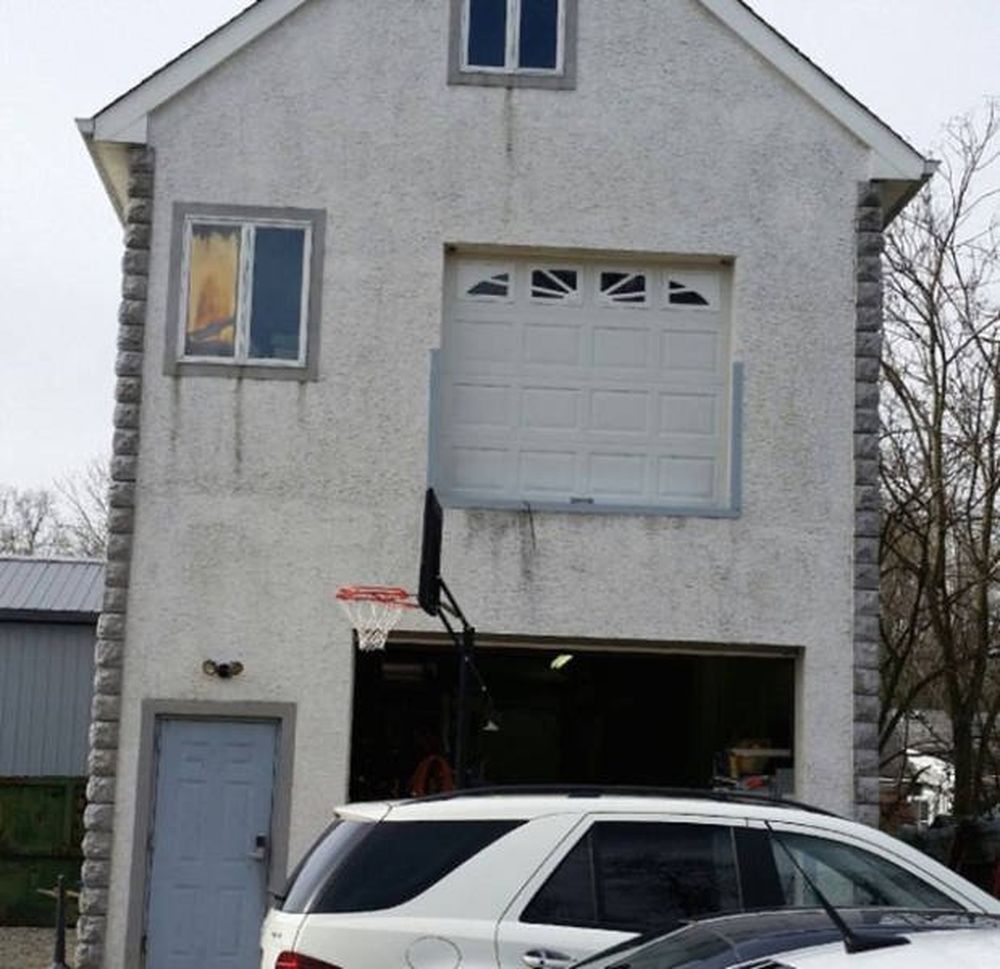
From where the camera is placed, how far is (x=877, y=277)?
1547 centimetres

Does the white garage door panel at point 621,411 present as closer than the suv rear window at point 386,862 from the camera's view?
No

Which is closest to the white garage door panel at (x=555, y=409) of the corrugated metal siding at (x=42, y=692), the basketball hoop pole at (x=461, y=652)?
the basketball hoop pole at (x=461, y=652)

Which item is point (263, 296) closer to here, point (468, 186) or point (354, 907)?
point (468, 186)

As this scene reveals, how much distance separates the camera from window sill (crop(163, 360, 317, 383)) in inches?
597

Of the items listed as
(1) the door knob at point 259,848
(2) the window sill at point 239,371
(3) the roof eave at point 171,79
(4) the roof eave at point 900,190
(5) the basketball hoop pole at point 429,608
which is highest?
(3) the roof eave at point 171,79

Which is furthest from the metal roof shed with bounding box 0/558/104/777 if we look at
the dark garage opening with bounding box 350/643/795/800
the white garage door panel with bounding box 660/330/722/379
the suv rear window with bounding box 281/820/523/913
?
the suv rear window with bounding box 281/820/523/913

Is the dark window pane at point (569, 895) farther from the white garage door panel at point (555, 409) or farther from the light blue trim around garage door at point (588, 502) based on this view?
the white garage door panel at point (555, 409)

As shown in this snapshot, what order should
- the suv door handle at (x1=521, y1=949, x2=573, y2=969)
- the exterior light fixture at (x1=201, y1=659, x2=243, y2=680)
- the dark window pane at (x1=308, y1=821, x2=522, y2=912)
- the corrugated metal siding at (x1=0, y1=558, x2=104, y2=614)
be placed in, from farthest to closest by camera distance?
the corrugated metal siding at (x1=0, y1=558, x2=104, y2=614) < the exterior light fixture at (x1=201, y1=659, x2=243, y2=680) < the dark window pane at (x1=308, y1=821, x2=522, y2=912) < the suv door handle at (x1=521, y1=949, x2=573, y2=969)

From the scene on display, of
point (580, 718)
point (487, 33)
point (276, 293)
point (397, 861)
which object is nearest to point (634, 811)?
point (397, 861)

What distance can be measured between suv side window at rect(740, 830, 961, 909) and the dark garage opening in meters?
7.17

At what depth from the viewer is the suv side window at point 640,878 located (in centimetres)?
811

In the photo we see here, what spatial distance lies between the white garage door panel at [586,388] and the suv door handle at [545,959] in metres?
7.86

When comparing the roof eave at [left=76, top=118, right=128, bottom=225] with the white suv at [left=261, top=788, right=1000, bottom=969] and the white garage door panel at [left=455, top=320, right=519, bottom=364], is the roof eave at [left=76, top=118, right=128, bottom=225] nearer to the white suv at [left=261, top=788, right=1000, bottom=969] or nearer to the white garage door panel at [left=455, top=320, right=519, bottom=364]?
the white garage door panel at [left=455, top=320, right=519, bottom=364]

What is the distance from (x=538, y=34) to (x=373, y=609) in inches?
190
